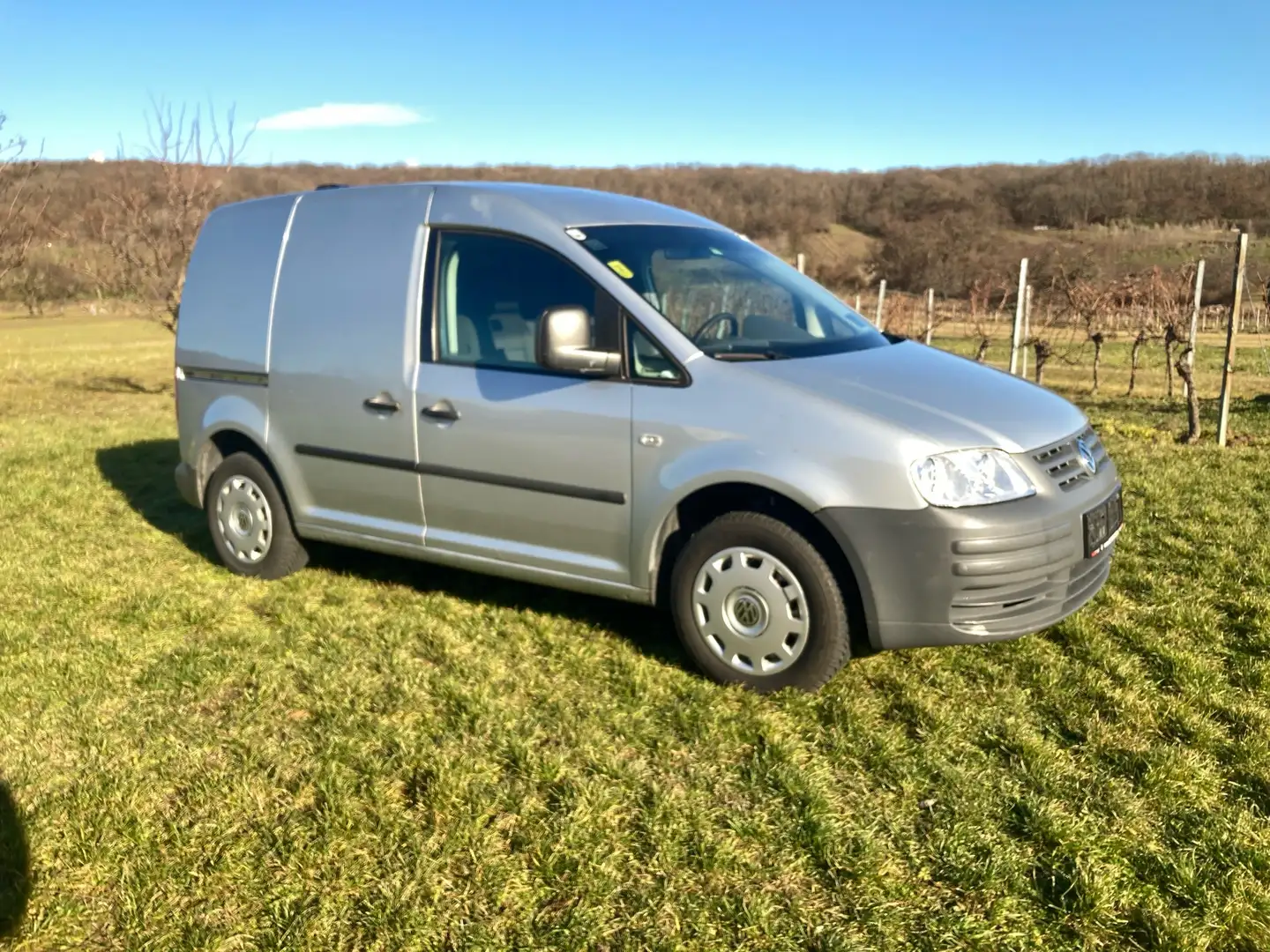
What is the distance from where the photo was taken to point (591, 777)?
3270 millimetres

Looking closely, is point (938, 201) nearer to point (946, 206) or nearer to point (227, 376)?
point (946, 206)

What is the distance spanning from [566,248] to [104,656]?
8.94 feet

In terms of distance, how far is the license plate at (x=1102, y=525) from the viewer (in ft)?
12.3

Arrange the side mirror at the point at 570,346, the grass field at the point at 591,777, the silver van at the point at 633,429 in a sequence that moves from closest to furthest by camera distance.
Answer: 1. the grass field at the point at 591,777
2. the silver van at the point at 633,429
3. the side mirror at the point at 570,346

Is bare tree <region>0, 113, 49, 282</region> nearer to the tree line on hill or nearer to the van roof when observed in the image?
the van roof

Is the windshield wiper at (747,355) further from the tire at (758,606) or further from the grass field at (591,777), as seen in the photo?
the grass field at (591,777)

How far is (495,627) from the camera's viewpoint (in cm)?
465

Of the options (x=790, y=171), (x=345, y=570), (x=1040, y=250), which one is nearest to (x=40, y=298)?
(x=345, y=570)

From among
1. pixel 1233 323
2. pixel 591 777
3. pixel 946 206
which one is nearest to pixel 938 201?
pixel 946 206

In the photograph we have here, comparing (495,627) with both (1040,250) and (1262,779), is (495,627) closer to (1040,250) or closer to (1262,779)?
(1262,779)

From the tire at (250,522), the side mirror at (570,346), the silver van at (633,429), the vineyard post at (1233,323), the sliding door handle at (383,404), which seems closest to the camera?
the silver van at (633,429)

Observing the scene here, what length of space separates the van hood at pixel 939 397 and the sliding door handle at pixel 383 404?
68.8 inches

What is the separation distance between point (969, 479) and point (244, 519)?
3954mm

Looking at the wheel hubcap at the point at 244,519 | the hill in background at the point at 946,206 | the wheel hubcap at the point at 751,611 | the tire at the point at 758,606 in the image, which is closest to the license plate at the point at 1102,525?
the tire at the point at 758,606
